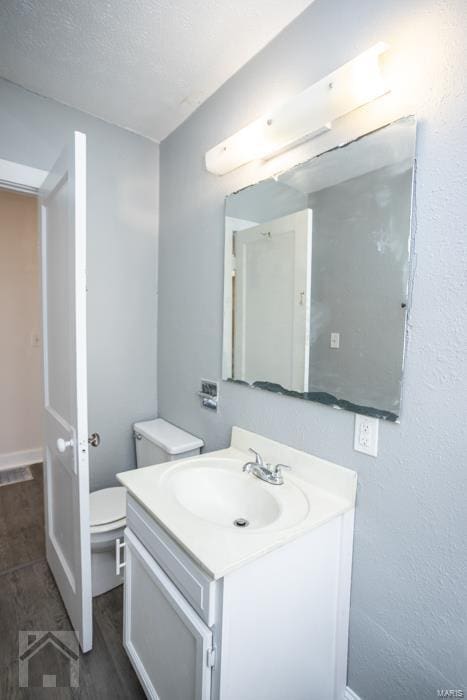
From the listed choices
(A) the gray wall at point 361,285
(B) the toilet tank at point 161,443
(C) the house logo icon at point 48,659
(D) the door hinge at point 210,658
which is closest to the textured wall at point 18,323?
(B) the toilet tank at point 161,443

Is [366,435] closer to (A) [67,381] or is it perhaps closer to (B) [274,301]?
(B) [274,301]

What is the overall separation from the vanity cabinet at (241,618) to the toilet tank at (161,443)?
21.1 inches

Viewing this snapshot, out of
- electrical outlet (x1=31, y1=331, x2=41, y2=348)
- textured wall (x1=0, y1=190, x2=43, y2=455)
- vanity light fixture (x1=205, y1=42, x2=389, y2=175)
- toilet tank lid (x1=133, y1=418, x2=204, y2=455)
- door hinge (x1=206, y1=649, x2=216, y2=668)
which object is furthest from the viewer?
electrical outlet (x1=31, y1=331, x2=41, y2=348)

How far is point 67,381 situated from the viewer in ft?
4.64

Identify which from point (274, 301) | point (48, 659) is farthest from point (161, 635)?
point (274, 301)

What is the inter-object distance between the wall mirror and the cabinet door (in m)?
0.72

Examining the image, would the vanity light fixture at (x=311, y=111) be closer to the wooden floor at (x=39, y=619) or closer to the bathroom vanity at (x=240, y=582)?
the bathroom vanity at (x=240, y=582)

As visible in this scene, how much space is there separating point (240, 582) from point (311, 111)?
134 centimetres

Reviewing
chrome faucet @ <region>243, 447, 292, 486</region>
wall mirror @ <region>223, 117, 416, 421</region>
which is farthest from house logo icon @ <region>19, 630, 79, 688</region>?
wall mirror @ <region>223, 117, 416, 421</region>

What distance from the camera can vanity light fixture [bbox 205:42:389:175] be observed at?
3.18 feet

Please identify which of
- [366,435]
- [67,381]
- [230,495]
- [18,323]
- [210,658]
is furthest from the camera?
[18,323]

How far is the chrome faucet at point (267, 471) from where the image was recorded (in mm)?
1227

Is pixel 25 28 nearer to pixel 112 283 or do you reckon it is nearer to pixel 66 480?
pixel 112 283

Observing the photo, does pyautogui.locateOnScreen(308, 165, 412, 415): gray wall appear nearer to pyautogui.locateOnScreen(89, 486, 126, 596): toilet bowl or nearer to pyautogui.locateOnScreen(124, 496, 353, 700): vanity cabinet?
pyautogui.locateOnScreen(124, 496, 353, 700): vanity cabinet
